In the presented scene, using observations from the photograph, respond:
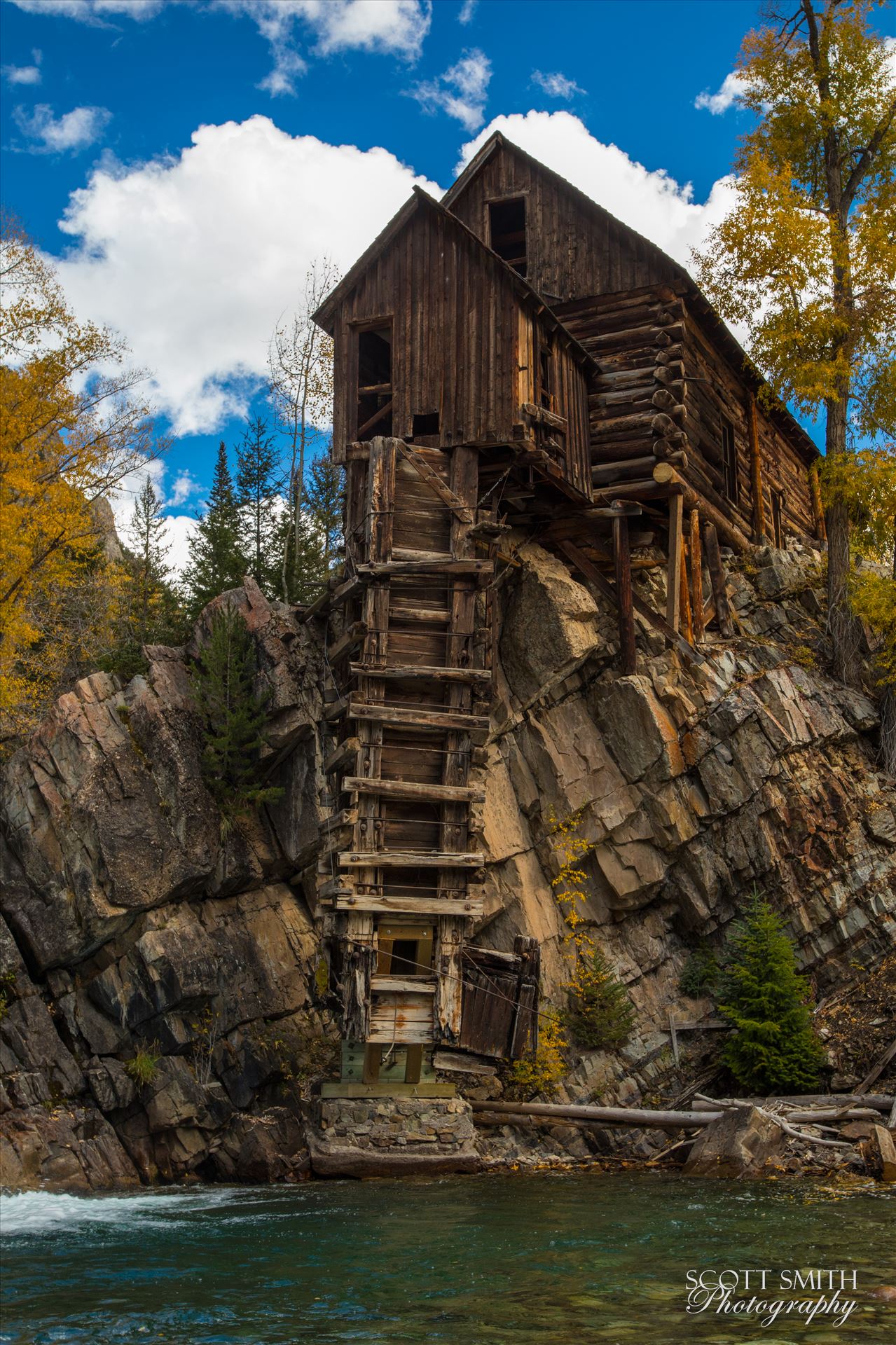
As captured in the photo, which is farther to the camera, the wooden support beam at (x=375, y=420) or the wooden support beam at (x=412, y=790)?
the wooden support beam at (x=375, y=420)

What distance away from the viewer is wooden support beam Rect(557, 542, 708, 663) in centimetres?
2438

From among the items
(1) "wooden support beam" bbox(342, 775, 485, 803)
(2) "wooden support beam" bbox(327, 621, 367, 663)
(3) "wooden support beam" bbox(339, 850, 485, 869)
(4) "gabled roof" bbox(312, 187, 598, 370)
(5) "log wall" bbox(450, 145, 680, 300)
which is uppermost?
(5) "log wall" bbox(450, 145, 680, 300)

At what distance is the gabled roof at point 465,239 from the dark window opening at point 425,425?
289cm

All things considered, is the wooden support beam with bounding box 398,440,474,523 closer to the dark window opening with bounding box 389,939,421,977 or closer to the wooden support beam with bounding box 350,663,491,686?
the wooden support beam with bounding box 350,663,491,686

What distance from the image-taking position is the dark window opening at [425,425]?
23078mm

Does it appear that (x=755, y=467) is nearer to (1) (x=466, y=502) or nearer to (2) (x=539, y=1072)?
(1) (x=466, y=502)

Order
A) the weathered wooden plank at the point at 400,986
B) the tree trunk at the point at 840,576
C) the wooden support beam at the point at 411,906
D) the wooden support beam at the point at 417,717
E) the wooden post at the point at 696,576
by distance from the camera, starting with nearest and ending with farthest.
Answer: the weathered wooden plank at the point at 400,986, the wooden support beam at the point at 411,906, the wooden support beam at the point at 417,717, the wooden post at the point at 696,576, the tree trunk at the point at 840,576

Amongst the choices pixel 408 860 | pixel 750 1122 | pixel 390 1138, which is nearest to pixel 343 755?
pixel 408 860

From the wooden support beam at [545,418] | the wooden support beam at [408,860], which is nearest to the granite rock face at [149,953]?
the wooden support beam at [408,860]

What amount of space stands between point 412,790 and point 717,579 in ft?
36.5

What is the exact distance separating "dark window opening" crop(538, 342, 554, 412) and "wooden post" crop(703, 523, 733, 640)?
5.74 m

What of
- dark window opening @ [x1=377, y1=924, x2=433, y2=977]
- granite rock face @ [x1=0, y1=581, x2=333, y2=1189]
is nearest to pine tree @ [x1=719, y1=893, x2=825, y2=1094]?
dark window opening @ [x1=377, y1=924, x2=433, y2=977]

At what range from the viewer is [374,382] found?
25.4 meters

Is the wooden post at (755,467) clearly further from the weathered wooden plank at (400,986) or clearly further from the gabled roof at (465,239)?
the weathered wooden plank at (400,986)
